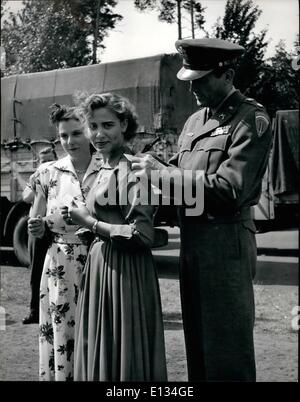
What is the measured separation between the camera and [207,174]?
206 cm

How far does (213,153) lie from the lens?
6.84ft

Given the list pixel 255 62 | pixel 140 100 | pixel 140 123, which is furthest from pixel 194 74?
pixel 140 100

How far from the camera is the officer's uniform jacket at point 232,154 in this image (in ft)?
6.44

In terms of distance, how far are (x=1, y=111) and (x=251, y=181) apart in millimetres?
4717

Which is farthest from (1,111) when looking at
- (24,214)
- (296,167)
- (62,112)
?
(62,112)

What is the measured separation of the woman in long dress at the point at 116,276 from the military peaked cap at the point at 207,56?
0.31m

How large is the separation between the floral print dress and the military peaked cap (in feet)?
2.31

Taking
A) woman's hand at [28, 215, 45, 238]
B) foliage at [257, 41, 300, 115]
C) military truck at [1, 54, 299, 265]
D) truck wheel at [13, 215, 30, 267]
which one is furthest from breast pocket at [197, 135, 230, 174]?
truck wheel at [13, 215, 30, 267]

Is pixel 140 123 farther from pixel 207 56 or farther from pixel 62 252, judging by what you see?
pixel 207 56

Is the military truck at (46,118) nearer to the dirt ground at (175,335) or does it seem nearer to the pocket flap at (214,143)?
the dirt ground at (175,335)

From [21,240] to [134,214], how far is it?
4.80 metres

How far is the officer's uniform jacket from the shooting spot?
77.3 inches

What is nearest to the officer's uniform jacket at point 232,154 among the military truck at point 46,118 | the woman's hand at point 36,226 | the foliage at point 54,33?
the woman's hand at point 36,226

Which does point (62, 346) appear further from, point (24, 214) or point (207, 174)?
point (24, 214)
